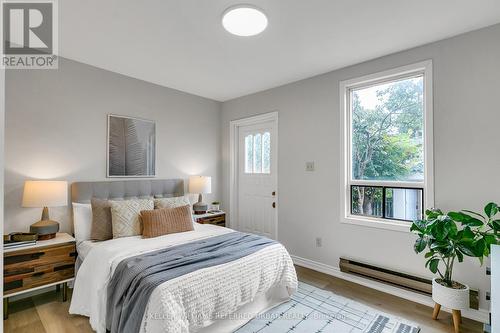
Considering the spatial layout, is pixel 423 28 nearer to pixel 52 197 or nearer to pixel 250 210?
pixel 250 210

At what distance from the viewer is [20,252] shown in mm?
2201

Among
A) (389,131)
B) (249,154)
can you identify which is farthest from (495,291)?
(249,154)

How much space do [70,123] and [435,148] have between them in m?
3.85

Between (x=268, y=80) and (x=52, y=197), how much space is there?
282 cm

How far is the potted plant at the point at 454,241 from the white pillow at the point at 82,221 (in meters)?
3.14

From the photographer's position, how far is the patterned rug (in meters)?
2.09

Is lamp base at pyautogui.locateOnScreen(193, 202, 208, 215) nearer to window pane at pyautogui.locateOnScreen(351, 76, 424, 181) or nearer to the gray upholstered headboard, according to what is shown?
the gray upholstered headboard

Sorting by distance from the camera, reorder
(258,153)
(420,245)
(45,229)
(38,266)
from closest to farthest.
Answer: (420,245), (38,266), (45,229), (258,153)

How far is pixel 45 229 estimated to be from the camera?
Answer: 2.42 meters

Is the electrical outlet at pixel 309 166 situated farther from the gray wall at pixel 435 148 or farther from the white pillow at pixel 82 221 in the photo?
the white pillow at pixel 82 221

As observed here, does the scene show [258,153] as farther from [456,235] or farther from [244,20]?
[456,235]

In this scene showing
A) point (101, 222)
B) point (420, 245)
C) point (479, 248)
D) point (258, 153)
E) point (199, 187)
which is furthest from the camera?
point (258, 153)

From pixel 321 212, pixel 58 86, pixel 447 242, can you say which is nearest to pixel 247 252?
pixel 321 212

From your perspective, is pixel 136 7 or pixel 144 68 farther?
pixel 144 68
